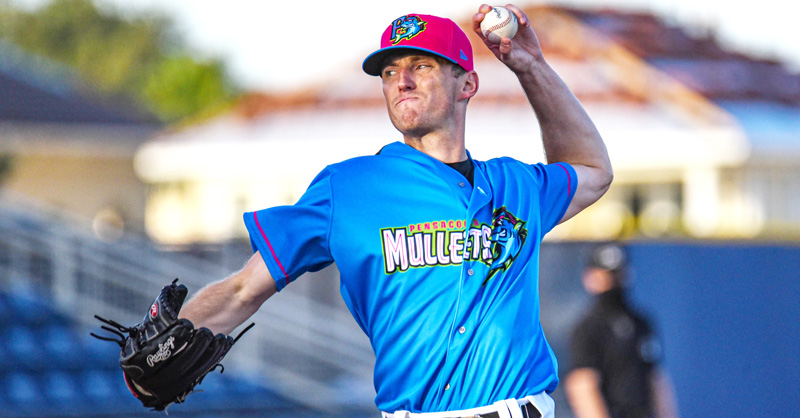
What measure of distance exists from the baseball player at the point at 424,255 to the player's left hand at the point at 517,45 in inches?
5.9

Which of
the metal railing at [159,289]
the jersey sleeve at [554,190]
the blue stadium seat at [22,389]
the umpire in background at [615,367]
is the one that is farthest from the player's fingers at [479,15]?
the metal railing at [159,289]

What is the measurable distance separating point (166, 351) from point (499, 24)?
58.3 inches

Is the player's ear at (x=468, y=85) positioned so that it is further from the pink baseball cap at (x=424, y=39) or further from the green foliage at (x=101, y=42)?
the green foliage at (x=101, y=42)

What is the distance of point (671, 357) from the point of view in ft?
27.3

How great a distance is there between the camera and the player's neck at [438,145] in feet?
10.2

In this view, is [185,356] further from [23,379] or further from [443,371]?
[23,379]

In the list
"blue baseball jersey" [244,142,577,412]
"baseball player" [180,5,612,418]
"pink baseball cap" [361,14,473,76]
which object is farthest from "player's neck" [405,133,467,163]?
"pink baseball cap" [361,14,473,76]

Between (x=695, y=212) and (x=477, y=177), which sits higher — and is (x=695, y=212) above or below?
above

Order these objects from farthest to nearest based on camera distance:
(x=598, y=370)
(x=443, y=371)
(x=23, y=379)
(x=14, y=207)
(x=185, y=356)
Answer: (x=14, y=207), (x=23, y=379), (x=598, y=370), (x=443, y=371), (x=185, y=356)

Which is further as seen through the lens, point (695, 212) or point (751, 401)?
point (695, 212)

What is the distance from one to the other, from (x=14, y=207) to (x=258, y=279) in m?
9.57

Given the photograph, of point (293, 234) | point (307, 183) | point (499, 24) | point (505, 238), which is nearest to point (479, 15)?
point (499, 24)

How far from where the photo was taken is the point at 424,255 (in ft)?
9.46

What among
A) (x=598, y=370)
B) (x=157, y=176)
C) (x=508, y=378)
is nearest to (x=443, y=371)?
(x=508, y=378)
